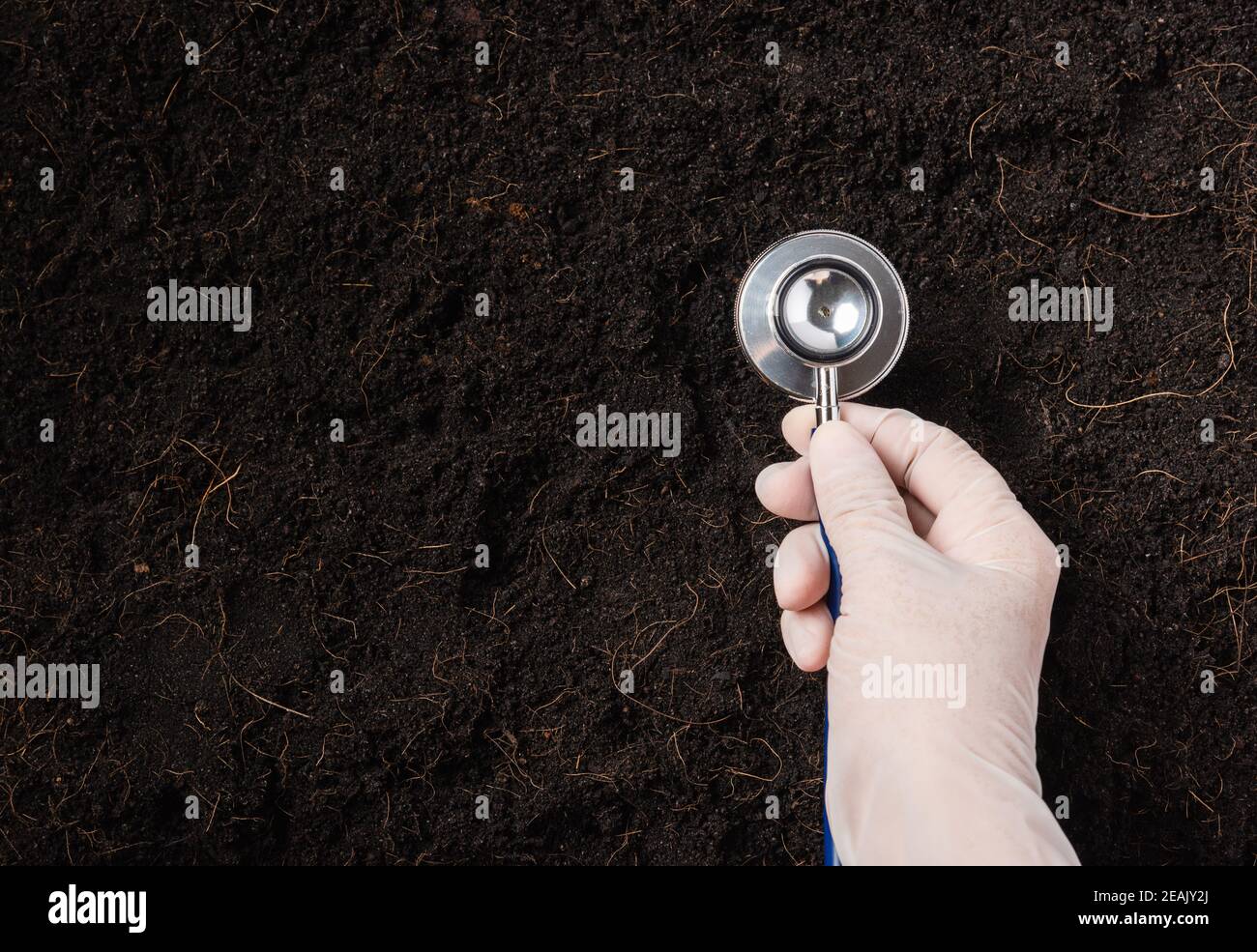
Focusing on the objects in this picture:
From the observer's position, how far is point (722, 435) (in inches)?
55.5

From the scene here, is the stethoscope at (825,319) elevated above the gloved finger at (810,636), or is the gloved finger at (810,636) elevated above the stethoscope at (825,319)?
the stethoscope at (825,319)

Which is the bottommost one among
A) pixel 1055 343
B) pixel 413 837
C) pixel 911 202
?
pixel 413 837

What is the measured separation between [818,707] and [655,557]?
1.13 ft

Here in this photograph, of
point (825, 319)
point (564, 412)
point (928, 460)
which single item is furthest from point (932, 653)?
point (564, 412)

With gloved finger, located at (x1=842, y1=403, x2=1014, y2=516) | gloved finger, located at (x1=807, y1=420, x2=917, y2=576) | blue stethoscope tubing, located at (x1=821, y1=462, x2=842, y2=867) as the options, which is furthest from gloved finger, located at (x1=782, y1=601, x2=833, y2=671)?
gloved finger, located at (x1=842, y1=403, x2=1014, y2=516)

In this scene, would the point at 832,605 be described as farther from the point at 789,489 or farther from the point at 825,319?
the point at 825,319

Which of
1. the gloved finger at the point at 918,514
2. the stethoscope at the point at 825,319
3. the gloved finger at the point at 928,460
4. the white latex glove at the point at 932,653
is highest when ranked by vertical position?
the stethoscope at the point at 825,319

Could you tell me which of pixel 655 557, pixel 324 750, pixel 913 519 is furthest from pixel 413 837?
pixel 913 519

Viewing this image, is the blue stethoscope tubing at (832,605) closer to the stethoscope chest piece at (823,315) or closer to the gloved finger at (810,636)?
the gloved finger at (810,636)

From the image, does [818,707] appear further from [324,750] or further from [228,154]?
[228,154]

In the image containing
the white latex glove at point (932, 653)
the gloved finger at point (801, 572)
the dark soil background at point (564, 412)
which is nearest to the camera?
the white latex glove at point (932, 653)

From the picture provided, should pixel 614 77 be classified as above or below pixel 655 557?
above

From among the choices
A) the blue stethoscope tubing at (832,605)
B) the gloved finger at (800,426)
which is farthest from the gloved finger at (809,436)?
the blue stethoscope tubing at (832,605)

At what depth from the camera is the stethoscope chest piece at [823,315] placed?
129 cm
